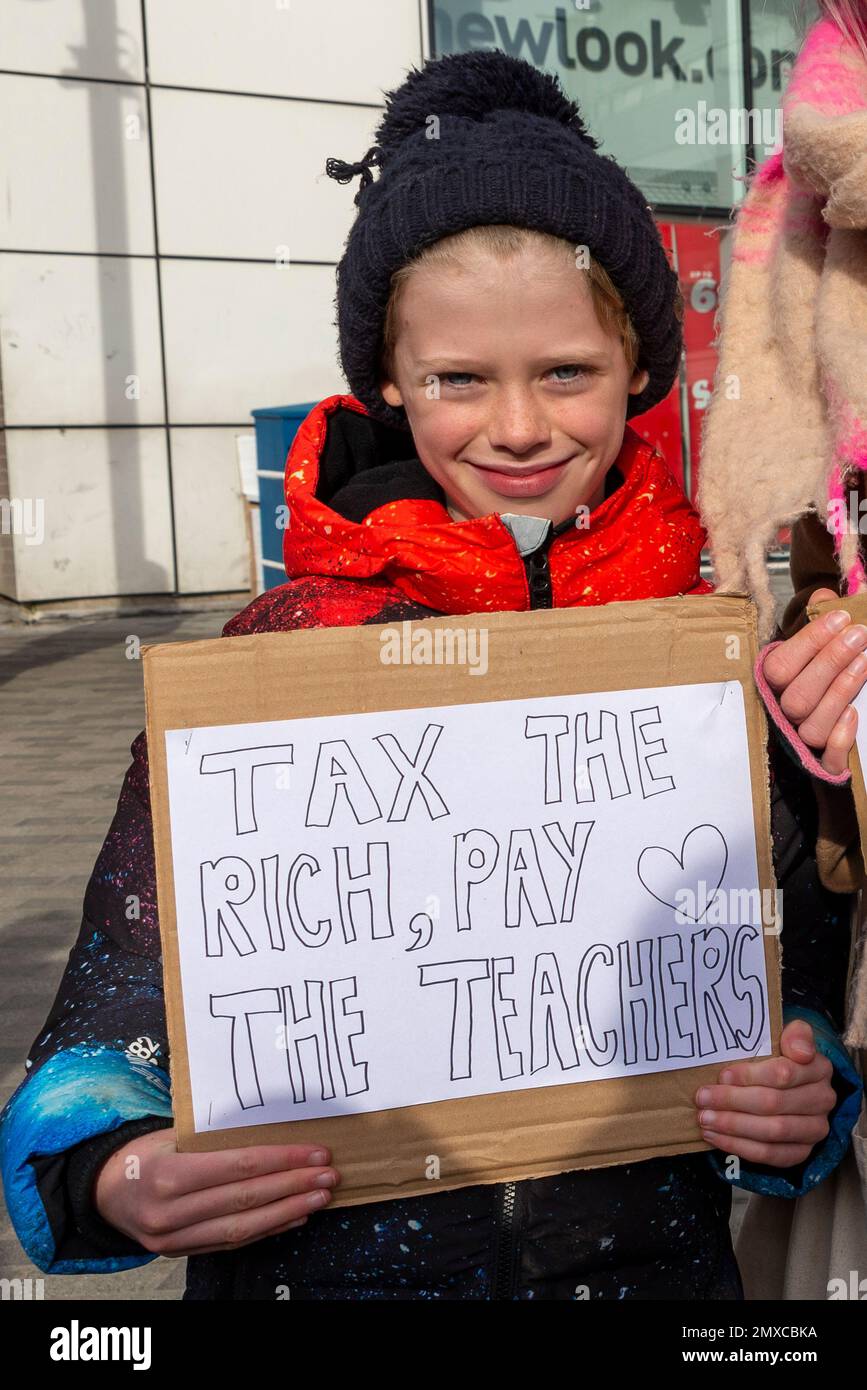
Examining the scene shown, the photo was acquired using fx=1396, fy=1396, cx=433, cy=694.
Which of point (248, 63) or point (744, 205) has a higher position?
point (248, 63)

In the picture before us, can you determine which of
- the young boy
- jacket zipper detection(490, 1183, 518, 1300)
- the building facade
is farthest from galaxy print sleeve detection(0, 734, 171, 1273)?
the building facade

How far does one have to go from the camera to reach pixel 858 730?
1340 mm

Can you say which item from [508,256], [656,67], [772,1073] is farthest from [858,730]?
[656,67]

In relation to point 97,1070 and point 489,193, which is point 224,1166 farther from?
point 489,193

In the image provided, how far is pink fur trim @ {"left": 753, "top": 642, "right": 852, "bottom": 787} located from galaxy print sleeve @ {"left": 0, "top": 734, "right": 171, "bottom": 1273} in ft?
2.04

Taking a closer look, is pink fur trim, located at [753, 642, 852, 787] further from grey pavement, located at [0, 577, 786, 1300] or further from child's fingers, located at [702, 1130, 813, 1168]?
grey pavement, located at [0, 577, 786, 1300]

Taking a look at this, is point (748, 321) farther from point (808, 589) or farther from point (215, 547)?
point (215, 547)

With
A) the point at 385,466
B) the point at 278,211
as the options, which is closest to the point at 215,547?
the point at 278,211

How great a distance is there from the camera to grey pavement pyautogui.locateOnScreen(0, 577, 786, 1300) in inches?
136

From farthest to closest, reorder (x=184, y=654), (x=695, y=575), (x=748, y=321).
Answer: (x=695, y=575) < (x=748, y=321) < (x=184, y=654)

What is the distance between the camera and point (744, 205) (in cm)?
150

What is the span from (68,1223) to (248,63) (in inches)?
440

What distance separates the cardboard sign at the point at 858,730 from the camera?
133 cm

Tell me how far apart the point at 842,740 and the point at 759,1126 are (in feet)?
1.23
